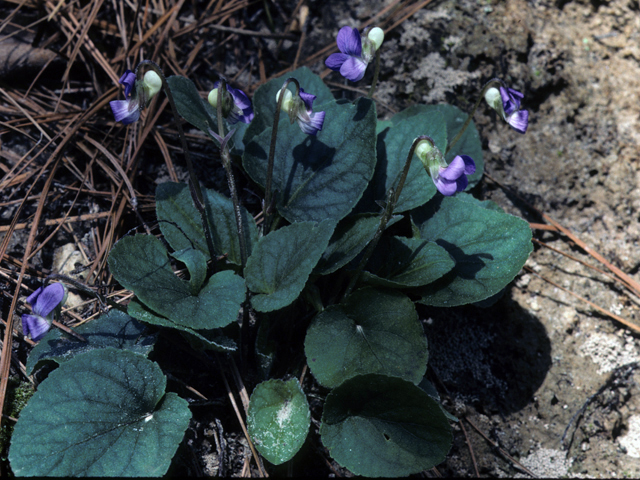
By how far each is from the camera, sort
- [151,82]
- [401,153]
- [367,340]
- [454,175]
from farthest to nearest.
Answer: [401,153]
[367,340]
[151,82]
[454,175]

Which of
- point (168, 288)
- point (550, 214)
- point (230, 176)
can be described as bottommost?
point (550, 214)

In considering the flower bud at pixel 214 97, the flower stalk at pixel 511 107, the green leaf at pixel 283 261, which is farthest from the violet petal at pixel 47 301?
the flower stalk at pixel 511 107

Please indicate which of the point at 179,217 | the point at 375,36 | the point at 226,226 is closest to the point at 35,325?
the point at 179,217

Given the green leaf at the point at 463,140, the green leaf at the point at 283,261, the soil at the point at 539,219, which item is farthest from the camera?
the green leaf at the point at 463,140

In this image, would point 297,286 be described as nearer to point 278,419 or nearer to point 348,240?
point 348,240

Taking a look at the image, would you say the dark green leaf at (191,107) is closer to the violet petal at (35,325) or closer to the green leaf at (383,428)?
the violet petal at (35,325)

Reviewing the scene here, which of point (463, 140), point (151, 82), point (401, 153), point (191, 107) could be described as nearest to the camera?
point (151, 82)
